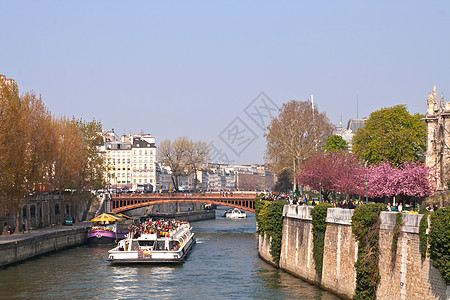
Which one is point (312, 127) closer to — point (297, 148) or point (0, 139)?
point (297, 148)

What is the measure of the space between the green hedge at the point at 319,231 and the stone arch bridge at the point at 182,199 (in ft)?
192

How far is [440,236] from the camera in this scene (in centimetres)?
2614

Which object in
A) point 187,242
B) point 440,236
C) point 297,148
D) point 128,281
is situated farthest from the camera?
point 297,148

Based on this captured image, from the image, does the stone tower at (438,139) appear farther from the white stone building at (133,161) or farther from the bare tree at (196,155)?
the white stone building at (133,161)

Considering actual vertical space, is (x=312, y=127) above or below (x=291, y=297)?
above

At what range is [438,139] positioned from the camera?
61.8 m

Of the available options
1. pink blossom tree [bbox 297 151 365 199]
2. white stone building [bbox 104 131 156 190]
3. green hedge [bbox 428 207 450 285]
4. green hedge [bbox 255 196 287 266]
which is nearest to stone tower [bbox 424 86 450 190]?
pink blossom tree [bbox 297 151 365 199]

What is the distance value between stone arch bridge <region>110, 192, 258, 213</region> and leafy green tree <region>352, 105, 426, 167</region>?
24.3 m

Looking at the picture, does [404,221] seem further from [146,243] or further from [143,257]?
[146,243]

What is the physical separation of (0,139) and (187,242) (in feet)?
70.8

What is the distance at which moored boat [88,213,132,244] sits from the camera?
77.4m

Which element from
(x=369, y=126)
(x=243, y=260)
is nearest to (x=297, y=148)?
(x=369, y=126)

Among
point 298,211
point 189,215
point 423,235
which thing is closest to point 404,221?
point 423,235

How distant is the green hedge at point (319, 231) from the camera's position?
41938mm
